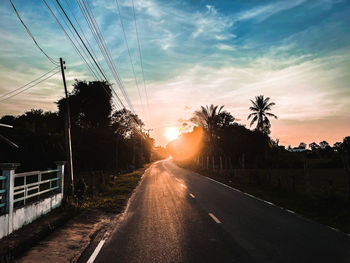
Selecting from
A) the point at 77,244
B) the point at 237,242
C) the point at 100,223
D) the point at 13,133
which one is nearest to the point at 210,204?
the point at 100,223

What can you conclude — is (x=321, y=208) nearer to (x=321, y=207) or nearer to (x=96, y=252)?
(x=321, y=207)

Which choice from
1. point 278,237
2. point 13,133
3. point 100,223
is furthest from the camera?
point 13,133

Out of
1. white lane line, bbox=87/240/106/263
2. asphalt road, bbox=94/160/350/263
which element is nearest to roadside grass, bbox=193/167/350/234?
asphalt road, bbox=94/160/350/263

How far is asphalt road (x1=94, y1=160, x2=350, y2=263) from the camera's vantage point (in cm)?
598

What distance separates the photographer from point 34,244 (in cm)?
713

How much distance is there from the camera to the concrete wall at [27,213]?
7.39 metres

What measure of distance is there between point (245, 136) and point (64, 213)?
172 ft

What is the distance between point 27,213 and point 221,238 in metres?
5.88

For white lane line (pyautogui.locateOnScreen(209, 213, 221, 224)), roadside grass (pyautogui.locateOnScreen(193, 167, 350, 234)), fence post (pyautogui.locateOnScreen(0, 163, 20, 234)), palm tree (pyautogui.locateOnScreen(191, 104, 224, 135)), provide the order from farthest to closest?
palm tree (pyautogui.locateOnScreen(191, 104, 224, 135)), roadside grass (pyautogui.locateOnScreen(193, 167, 350, 234)), white lane line (pyautogui.locateOnScreen(209, 213, 221, 224)), fence post (pyautogui.locateOnScreen(0, 163, 20, 234))

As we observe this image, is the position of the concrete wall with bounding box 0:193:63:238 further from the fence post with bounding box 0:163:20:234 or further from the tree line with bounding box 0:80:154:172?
the tree line with bounding box 0:80:154:172

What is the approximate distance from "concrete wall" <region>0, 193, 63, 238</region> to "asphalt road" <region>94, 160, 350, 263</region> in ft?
8.76

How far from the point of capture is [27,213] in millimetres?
8797

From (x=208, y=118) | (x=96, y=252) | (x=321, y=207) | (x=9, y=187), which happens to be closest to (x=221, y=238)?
(x=96, y=252)

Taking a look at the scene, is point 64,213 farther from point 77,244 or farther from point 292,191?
point 292,191
